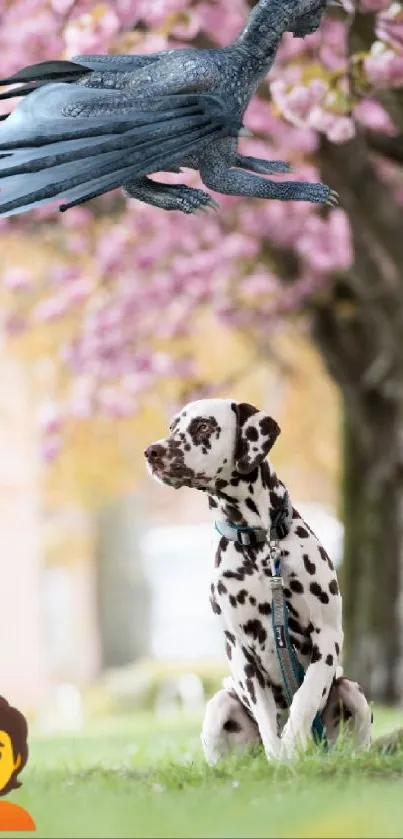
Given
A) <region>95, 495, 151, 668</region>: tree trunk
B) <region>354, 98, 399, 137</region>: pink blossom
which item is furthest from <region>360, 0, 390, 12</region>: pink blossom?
<region>95, 495, 151, 668</region>: tree trunk

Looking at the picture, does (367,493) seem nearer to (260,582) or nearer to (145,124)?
(260,582)

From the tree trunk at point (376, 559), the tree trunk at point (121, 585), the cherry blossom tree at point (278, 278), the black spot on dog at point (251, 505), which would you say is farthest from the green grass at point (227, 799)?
the tree trunk at point (121, 585)

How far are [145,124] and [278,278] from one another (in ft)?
23.0

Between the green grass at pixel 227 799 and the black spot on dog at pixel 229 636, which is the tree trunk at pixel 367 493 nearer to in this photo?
the black spot on dog at pixel 229 636

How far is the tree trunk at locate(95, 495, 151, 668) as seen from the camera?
57.7 feet

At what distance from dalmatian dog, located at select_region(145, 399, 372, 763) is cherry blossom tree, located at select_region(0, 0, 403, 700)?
3.07 meters

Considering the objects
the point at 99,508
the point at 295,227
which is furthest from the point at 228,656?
the point at 99,508

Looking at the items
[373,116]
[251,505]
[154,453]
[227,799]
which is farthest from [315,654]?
[373,116]

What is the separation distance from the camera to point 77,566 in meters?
19.8

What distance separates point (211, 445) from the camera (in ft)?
11.4

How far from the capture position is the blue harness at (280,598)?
11.6 feet

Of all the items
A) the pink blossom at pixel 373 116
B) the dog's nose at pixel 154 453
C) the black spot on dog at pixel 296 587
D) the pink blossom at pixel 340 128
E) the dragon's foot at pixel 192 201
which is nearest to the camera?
the dragon's foot at pixel 192 201

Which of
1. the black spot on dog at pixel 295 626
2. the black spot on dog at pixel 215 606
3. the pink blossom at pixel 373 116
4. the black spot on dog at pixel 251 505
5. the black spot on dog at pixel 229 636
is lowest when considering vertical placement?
the black spot on dog at pixel 229 636

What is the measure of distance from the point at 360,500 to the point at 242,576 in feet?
21.0
